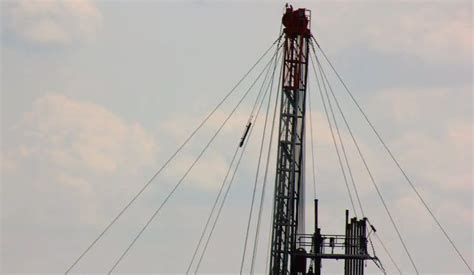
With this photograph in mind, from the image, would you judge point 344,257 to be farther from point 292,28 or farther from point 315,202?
point 292,28

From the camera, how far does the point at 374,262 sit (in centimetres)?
A: 13425

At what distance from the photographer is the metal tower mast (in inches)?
5153

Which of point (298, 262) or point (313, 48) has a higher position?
point (313, 48)

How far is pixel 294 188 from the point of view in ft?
432

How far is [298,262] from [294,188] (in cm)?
619

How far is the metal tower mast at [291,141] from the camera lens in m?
131

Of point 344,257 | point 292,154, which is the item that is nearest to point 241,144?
point 292,154

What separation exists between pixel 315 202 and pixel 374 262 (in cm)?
666

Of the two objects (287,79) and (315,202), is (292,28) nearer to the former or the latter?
(287,79)

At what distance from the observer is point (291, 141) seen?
13162cm

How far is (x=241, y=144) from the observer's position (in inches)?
5177

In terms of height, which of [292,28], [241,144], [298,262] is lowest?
[298,262]

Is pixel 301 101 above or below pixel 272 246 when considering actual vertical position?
above

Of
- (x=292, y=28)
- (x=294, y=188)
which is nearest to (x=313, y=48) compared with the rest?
(x=292, y=28)
